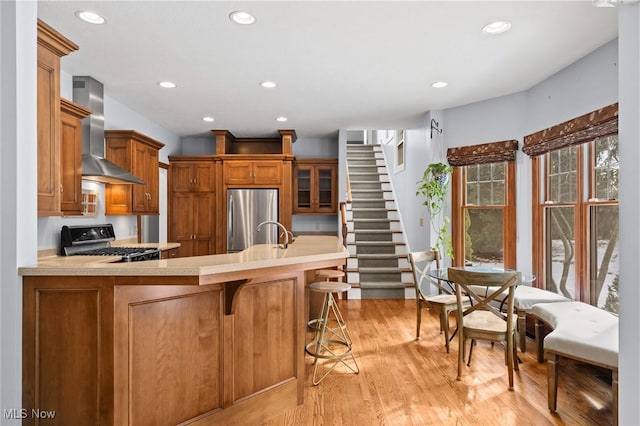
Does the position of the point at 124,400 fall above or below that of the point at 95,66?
below

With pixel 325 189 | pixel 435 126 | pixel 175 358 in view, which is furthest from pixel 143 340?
pixel 325 189

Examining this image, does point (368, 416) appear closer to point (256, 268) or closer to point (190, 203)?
point (256, 268)

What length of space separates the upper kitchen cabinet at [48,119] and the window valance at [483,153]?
4362 mm

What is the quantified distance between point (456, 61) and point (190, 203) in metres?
4.71

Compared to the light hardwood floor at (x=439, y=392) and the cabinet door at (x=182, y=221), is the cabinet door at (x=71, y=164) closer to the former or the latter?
the light hardwood floor at (x=439, y=392)

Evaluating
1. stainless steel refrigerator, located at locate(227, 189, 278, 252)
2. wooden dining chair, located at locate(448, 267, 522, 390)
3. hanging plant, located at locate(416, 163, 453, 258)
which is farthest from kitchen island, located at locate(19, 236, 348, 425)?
stainless steel refrigerator, located at locate(227, 189, 278, 252)

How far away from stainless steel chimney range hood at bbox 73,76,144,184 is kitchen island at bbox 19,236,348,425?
2.18 metres

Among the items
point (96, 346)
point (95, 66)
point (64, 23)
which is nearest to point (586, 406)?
point (96, 346)

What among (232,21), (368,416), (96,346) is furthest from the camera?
(232,21)

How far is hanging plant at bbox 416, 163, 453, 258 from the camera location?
4.68m

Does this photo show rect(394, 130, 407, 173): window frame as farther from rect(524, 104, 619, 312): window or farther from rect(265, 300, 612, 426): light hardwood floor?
rect(265, 300, 612, 426): light hardwood floor

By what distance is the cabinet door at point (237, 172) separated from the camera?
625cm

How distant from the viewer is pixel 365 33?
2912mm

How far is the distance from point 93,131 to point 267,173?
2.77m
